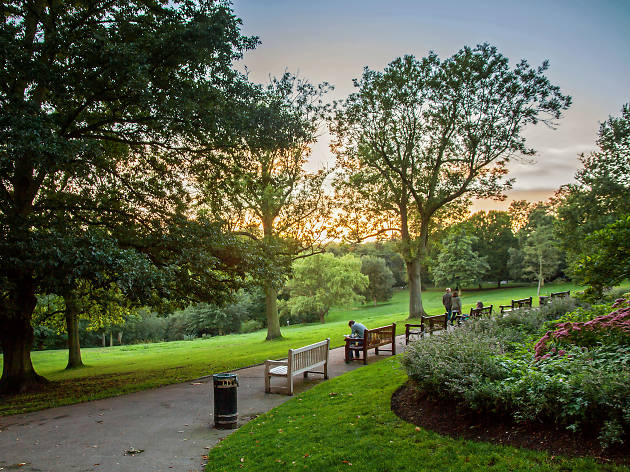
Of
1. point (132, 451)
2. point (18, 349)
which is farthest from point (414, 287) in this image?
point (132, 451)

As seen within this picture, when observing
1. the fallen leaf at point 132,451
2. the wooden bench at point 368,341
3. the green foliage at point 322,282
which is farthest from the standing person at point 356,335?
the green foliage at point 322,282

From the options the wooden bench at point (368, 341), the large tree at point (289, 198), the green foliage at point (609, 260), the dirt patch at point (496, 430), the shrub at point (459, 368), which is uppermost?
the large tree at point (289, 198)

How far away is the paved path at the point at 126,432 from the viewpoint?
6230 millimetres

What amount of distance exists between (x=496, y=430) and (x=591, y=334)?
314 cm

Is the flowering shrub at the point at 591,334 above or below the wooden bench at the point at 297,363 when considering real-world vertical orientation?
above

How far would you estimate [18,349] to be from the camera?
Answer: 1316 centimetres

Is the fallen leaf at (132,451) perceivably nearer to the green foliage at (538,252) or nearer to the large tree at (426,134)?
the large tree at (426,134)

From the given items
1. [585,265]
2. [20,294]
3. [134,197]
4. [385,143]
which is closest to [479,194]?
[385,143]

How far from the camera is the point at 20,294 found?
1252 cm

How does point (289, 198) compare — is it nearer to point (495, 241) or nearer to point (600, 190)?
point (600, 190)

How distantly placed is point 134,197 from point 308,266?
36570 millimetres

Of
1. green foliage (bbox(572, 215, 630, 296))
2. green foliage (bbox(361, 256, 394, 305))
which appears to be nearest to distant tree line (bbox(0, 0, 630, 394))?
green foliage (bbox(572, 215, 630, 296))

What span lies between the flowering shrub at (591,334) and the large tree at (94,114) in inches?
406

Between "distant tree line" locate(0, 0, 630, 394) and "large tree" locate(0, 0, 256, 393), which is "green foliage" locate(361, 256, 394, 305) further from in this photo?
"large tree" locate(0, 0, 256, 393)
